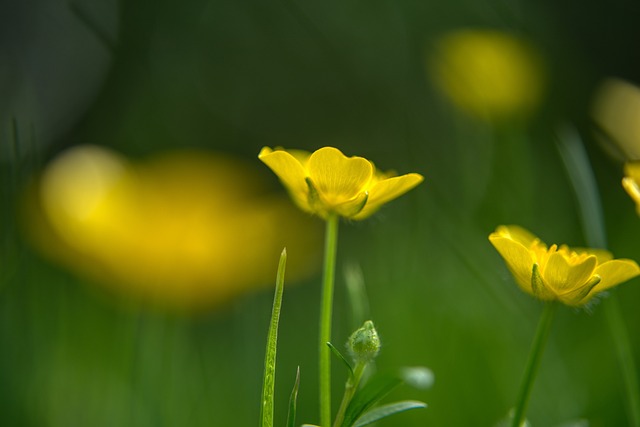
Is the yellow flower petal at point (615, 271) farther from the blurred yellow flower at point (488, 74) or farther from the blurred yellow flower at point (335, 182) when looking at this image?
the blurred yellow flower at point (488, 74)

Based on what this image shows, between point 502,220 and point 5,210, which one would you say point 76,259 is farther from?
point 502,220

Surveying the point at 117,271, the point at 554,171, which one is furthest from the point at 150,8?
the point at 117,271

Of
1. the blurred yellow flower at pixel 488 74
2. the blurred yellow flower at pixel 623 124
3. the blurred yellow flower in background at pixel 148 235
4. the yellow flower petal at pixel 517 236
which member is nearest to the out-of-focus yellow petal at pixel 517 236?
the yellow flower petal at pixel 517 236

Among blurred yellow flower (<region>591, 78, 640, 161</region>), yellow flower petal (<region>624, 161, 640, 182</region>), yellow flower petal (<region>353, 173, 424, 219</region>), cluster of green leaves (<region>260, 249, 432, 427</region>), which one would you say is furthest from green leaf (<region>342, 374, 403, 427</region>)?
blurred yellow flower (<region>591, 78, 640, 161</region>)

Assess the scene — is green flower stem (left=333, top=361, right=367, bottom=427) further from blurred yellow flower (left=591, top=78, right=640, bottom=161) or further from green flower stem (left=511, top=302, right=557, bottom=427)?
blurred yellow flower (left=591, top=78, right=640, bottom=161)

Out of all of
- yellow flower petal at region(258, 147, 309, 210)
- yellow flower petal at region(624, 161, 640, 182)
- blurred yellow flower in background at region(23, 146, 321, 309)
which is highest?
blurred yellow flower in background at region(23, 146, 321, 309)

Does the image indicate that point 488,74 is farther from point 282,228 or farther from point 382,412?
point 382,412

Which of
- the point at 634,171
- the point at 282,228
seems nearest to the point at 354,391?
the point at 634,171
